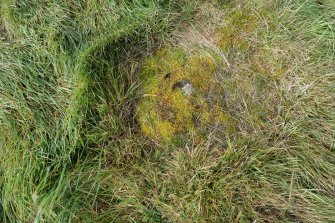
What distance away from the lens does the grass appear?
199 cm

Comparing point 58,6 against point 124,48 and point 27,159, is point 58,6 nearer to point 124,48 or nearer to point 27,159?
point 124,48

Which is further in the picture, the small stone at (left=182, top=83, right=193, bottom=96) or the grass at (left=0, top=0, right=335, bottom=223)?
the small stone at (left=182, top=83, right=193, bottom=96)

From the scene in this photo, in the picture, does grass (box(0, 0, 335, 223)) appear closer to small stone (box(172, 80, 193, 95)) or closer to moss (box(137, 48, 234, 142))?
moss (box(137, 48, 234, 142))

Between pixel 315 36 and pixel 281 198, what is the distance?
1.09m

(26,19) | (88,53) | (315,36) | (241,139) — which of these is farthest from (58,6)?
(315,36)

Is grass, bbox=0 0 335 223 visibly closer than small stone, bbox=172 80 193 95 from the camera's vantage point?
Yes

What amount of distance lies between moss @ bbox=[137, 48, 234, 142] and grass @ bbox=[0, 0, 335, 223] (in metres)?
0.03

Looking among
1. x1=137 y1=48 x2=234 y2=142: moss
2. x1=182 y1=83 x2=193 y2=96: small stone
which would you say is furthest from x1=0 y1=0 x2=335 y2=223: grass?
x1=182 y1=83 x2=193 y2=96: small stone

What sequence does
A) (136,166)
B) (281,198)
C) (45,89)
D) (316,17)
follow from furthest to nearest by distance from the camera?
(316,17)
(45,89)
(136,166)
(281,198)

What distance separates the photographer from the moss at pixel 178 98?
2.20 metres

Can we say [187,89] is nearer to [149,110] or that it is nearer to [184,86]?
[184,86]

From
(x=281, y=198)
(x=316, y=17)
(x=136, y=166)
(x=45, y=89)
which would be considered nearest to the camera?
(x=281, y=198)

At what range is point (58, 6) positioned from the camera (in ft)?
7.86

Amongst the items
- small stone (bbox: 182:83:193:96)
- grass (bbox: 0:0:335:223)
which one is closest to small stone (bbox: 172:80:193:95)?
small stone (bbox: 182:83:193:96)
